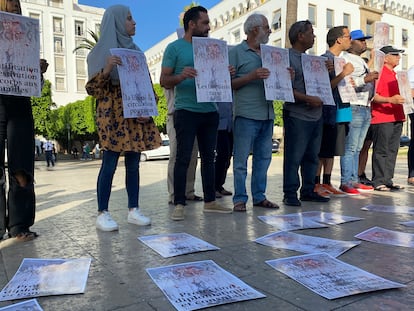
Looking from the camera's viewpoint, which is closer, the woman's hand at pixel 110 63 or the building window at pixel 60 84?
the woman's hand at pixel 110 63

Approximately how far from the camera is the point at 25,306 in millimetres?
1658

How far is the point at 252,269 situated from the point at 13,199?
1889 mm

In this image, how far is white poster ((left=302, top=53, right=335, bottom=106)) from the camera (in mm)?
4180

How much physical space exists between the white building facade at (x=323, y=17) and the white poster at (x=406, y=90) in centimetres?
2962

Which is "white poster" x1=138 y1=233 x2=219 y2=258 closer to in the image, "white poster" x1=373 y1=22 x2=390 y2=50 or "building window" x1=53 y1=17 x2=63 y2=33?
"white poster" x1=373 y1=22 x2=390 y2=50

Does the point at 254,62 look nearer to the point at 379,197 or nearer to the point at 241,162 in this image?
the point at 241,162

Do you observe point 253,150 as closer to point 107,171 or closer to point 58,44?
point 107,171

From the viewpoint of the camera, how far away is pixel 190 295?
1.74 meters

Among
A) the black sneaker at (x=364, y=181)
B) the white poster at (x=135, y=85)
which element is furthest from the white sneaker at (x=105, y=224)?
the black sneaker at (x=364, y=181)

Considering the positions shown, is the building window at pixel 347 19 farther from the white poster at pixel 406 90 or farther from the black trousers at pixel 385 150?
the black trousers at pixel 385 150

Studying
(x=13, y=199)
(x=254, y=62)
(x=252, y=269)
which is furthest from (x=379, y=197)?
(x=13, y=199)

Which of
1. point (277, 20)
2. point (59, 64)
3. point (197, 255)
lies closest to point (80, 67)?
point (59, 64)

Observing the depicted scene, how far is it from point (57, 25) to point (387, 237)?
5038cm

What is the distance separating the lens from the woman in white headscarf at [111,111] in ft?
10.1
